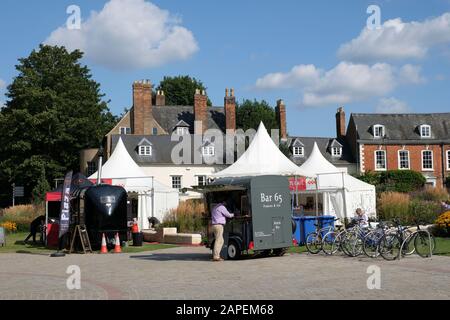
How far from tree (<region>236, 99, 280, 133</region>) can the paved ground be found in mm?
48402

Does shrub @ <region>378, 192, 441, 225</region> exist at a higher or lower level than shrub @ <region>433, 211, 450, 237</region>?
higher

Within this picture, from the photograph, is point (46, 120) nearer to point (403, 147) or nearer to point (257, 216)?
point (403, 147)

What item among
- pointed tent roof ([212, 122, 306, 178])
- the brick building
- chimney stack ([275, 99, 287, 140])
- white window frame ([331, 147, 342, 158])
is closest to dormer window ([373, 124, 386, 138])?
the brick building

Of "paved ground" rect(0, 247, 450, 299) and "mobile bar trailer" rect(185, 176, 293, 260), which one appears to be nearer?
"paved ground" rect(0, 247, 450, 299)

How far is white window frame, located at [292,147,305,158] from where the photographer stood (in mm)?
60281

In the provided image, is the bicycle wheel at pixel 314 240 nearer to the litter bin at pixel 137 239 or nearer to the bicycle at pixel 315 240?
the bicycle at pixel 315 240

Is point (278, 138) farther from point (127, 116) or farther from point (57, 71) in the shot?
point (57, 71)

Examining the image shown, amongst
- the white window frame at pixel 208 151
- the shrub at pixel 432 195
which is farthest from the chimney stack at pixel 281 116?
the shrub at pixel 432 195

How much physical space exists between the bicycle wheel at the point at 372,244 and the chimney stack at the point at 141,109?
4446 cm

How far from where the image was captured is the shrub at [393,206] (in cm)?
2917

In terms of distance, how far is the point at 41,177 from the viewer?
52375 mm

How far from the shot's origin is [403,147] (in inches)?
2287

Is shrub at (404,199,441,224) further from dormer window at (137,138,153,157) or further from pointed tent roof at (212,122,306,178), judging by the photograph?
dormer window at (137,138,153,157)
